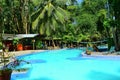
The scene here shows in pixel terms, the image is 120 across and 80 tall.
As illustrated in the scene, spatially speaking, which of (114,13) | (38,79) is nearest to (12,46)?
(114,13)

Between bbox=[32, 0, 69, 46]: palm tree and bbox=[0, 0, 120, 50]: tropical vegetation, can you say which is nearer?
bbox=[0, 0, 120, 50]: tropical vegetation

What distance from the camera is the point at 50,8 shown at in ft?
106

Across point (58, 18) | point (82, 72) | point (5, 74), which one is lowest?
point (82, 72)

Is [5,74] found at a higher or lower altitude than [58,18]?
lower

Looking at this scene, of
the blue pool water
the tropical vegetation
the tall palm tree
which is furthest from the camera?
the tall palm tree

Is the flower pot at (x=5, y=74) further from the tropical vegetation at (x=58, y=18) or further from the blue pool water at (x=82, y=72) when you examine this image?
the tropical vegetation at (x=58, y=18)

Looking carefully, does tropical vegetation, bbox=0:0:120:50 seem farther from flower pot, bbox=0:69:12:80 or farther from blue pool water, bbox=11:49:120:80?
flower pot, bbox=0:69:12:80

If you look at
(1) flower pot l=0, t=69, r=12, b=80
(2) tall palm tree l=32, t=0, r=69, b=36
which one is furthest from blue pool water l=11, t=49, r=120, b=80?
(2) tall palm tree l=32, t=0, r=69, b=36

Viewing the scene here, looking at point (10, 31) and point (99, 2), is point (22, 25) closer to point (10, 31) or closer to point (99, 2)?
point (10, 31)

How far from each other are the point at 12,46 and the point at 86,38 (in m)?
9.59

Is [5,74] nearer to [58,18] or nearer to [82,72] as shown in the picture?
[82,72]

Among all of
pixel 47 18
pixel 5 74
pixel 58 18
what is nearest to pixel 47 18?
pixel 47 18

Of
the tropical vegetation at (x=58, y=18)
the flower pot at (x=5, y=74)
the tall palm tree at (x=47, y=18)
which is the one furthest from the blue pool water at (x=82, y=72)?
the tall palm tree at (x=47, y=18)

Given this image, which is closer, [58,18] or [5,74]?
[5,74]
